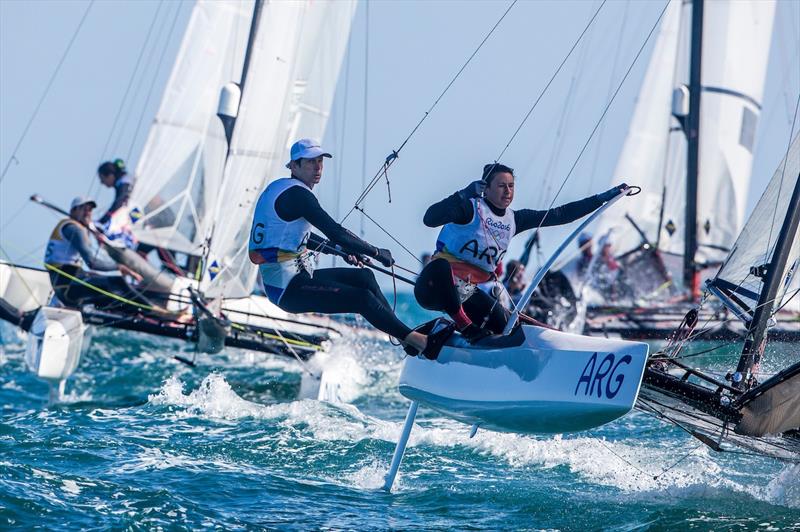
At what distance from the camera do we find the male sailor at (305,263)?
18.9 feet

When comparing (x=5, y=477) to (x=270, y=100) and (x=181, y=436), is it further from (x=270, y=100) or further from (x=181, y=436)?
(x=270, y=100)

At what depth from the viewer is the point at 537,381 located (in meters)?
5.37

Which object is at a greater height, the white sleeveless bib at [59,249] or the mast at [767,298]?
the mast at [767,298]

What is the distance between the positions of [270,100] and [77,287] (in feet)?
8.99

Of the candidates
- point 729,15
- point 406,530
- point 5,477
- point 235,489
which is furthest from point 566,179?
point 729,15

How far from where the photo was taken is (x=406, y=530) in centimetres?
534

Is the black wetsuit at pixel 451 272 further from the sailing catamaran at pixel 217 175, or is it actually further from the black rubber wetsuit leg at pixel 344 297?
the sailing catamaran at pixel 217 175

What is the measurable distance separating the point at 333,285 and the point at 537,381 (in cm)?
110

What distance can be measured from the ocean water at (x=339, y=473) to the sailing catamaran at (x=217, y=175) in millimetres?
1246

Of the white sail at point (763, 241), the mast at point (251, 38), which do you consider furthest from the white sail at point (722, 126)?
the white sail at point (763, 241)

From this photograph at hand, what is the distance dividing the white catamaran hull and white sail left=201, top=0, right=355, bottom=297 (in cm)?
574

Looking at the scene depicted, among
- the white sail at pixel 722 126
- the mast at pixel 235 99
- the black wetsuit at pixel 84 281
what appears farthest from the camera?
the white sail at pixel 722 126

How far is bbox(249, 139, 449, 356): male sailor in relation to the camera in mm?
5750

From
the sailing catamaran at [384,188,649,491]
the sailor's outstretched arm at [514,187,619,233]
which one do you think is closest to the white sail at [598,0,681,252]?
the sailor's outstretched arm at [514,187,619,233]
